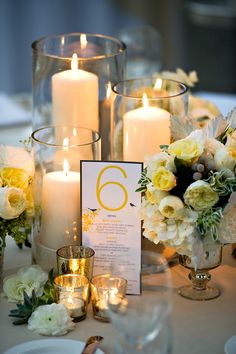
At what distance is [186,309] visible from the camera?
4.85ft

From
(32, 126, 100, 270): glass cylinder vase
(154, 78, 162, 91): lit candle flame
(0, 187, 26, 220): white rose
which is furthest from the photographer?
(154, 78, 162, 91): lit candle flame

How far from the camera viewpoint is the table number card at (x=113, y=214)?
149 centimetres

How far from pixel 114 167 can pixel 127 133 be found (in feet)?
0.61

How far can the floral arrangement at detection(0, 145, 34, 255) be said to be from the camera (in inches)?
58.2

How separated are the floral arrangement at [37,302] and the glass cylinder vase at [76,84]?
40 centimetres

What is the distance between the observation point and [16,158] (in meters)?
1.58

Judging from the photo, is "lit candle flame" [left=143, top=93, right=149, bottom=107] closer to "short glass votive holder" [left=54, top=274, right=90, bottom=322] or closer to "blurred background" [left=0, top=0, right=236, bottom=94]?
"short glass votive holder" [left=54, top=274, right=90, bottom=322]

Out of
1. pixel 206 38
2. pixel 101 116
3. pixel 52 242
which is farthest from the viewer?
pixel 206 38

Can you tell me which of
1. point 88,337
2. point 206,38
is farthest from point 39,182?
point 206,38

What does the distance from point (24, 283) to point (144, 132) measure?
1.30 feet

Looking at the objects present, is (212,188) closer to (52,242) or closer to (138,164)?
(138,164)

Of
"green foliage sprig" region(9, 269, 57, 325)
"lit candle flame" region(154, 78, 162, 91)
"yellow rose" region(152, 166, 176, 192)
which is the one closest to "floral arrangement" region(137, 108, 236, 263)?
"yellow rose" region(152, 166, 176, 192)

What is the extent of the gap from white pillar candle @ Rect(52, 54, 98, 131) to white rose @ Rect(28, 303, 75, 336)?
542 millimetres

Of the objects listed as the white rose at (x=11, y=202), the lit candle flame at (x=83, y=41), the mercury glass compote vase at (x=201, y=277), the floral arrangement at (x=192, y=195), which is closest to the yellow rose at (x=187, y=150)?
the floral arrangement at (x=192, y=195)
